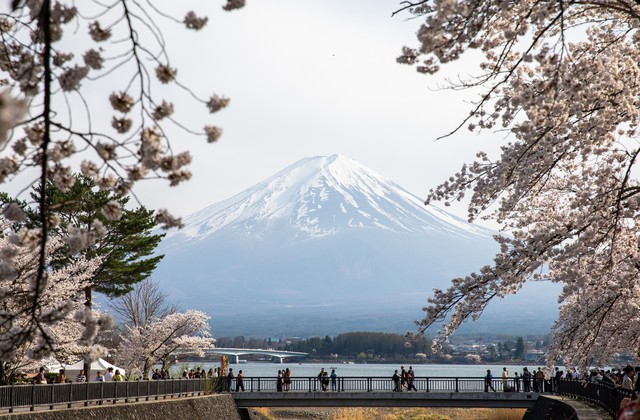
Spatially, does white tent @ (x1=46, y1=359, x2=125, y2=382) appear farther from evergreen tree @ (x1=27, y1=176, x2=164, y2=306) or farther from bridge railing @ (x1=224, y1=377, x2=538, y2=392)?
bridge railing @ (x1=224, y1=377, x2=538, y2=392)

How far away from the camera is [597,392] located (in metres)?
→ 22.9

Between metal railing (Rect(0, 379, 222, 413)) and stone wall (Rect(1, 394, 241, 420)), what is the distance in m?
0.39

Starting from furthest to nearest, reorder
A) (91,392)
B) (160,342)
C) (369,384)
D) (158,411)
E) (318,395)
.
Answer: (160,342), (369,384), (318,395), (158,411), (91,392)

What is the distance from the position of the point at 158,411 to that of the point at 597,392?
539 inches

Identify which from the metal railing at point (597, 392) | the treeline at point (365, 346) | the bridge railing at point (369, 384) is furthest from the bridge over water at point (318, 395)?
the treeline at point (365, 346)

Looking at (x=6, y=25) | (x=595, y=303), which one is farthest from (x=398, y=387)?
(x=6, y=25)

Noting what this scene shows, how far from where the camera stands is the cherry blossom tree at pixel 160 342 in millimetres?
41312

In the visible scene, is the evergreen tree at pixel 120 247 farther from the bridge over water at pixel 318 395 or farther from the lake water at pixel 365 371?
the lake water at pixel 365 371

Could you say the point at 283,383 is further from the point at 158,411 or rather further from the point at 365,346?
the point at 365,346

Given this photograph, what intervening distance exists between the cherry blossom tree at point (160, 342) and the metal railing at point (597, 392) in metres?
16.9

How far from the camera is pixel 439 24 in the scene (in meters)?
7.38

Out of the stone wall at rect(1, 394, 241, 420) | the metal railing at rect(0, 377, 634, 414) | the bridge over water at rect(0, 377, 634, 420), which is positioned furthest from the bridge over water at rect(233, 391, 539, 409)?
the stone wall at rect(1, 394, 241, 420)

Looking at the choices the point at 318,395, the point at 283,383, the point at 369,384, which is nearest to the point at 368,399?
the point at 369,384

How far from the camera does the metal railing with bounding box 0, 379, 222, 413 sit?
20141 millimetres
